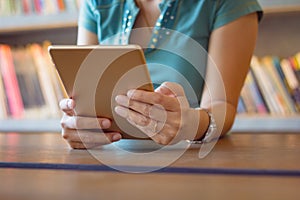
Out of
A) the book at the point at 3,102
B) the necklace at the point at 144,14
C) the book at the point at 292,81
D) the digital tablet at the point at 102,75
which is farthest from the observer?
the book at the point at 3,102

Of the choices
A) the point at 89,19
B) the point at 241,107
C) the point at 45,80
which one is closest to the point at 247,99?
the point at 241,107

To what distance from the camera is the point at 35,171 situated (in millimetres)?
600

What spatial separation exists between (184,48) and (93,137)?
1.38ft

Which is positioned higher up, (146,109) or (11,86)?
(146,109)

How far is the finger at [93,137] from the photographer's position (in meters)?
0.85

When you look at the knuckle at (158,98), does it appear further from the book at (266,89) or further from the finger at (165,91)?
the book at (266,89)

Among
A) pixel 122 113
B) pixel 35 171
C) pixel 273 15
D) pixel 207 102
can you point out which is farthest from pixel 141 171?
pixel 273 15

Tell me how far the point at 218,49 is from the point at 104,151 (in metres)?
0.47

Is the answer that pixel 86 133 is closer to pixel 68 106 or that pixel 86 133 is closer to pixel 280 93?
pixel 68 106

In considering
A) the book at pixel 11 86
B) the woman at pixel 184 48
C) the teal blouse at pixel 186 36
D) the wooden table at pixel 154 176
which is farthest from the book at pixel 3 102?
the wooden table at pixel 154 176

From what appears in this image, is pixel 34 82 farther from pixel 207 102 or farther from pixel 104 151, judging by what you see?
pixel 104 151

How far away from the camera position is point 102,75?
0.77 meters

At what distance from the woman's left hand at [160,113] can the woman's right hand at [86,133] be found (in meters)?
0.06

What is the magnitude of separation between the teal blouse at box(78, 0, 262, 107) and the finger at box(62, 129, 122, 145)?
333 mm
